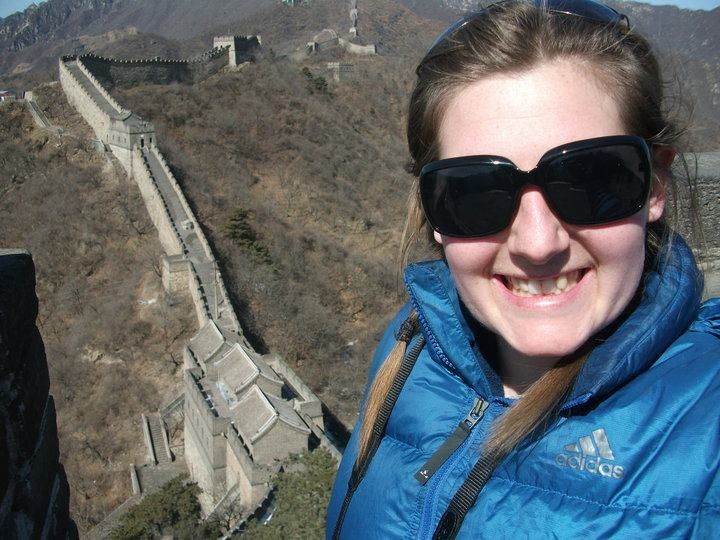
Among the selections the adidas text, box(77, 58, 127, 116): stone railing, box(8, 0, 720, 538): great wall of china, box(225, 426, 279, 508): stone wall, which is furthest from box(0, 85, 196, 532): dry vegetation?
the adidas text

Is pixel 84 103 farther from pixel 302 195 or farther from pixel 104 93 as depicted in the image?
pixel 302 195

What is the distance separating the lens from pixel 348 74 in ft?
161

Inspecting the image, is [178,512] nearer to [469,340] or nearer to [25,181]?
[469,340]

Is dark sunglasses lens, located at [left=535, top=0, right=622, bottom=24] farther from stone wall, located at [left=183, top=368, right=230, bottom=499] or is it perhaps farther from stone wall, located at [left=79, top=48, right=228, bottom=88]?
stone wall, located at [left=79, top=48, right=228, bottom=88]

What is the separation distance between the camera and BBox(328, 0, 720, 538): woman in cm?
159

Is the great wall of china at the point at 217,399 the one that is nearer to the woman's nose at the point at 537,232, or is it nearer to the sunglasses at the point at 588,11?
the woman's nose at the point at 537,232

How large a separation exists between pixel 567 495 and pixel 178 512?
15.2 metres

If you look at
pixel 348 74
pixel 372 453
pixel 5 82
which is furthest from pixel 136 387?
pixel 5 82

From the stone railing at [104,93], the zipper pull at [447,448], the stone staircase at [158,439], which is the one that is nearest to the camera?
the zipper pull at [447,448]

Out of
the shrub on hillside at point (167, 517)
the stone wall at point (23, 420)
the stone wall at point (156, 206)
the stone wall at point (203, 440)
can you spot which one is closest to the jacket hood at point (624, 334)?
the stone wall at point (23, 420)

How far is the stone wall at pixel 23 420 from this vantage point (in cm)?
267

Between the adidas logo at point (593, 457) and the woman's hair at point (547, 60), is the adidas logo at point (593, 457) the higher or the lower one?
the lower one

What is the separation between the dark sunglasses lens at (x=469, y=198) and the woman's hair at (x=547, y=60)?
0.54 feet

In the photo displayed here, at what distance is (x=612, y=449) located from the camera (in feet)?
5.33
